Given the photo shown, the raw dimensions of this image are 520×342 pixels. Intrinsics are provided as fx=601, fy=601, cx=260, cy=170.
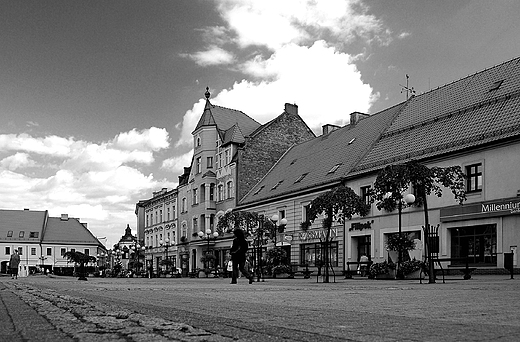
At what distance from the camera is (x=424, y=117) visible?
3625 centimetres

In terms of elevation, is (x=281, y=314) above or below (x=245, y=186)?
below

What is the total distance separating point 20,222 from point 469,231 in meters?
89.9

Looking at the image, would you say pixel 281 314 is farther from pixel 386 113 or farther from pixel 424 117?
pixel 386 113

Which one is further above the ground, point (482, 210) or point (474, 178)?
point (474, 178)

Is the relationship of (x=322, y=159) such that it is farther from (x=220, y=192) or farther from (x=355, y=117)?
(x=220, y=192)

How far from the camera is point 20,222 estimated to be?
102812 mm

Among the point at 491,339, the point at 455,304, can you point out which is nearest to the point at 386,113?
the point at 455,304

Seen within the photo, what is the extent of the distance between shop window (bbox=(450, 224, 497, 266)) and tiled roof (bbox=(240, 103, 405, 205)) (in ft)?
34.4

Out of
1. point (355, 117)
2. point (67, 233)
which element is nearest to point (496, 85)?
point (355, 117)

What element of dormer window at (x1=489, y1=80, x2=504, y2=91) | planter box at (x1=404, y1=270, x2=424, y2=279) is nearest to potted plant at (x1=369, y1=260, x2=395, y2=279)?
planter box at (x1=404, y1=270, x2=424, y2=279)

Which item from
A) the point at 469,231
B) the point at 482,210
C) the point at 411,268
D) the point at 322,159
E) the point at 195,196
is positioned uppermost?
the point at 322,159

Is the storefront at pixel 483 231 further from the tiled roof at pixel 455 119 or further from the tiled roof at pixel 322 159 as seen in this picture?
the tiled roof at pixel 322 159

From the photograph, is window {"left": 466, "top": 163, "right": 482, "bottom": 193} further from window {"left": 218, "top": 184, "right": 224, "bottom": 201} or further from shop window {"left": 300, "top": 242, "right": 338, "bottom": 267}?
window {"left": 218, "top": 184, "right": 224, "bottom": 201}

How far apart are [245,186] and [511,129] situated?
3027cm
